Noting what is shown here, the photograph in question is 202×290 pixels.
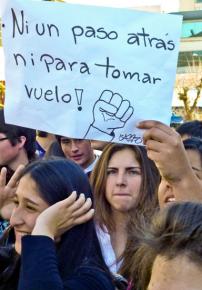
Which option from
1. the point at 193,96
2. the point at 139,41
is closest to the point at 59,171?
the point at 139,41

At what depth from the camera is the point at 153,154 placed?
1.95 m

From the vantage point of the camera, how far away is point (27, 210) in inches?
81.9

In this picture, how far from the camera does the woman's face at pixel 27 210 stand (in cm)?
206

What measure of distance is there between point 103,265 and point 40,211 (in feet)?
0.93

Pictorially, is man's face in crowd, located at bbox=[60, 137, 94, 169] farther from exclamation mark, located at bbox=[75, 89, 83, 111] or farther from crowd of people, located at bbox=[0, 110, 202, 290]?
exclamation mark, located at bbox=[75, 89, 83, 111]

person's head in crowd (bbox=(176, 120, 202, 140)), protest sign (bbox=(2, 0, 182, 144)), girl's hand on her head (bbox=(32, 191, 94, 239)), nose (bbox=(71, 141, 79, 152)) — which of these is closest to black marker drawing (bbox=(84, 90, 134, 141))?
protest sign (bbox=(2, 0, 182, 144))

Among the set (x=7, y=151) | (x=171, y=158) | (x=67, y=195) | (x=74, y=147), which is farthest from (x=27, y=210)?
(x=74, y=147)

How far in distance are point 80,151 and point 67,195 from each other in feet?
5.90

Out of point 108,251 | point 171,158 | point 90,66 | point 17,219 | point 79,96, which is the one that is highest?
point 90,66

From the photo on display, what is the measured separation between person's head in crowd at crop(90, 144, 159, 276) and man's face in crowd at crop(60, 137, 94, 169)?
0.82 m

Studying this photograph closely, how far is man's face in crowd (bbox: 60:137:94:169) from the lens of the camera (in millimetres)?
3850

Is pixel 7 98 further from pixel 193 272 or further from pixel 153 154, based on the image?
pixel 193 272

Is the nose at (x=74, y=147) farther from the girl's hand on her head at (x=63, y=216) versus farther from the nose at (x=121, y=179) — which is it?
the girl's hand on her head at (x=63, y=216)

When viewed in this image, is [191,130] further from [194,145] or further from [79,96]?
[79,96]
